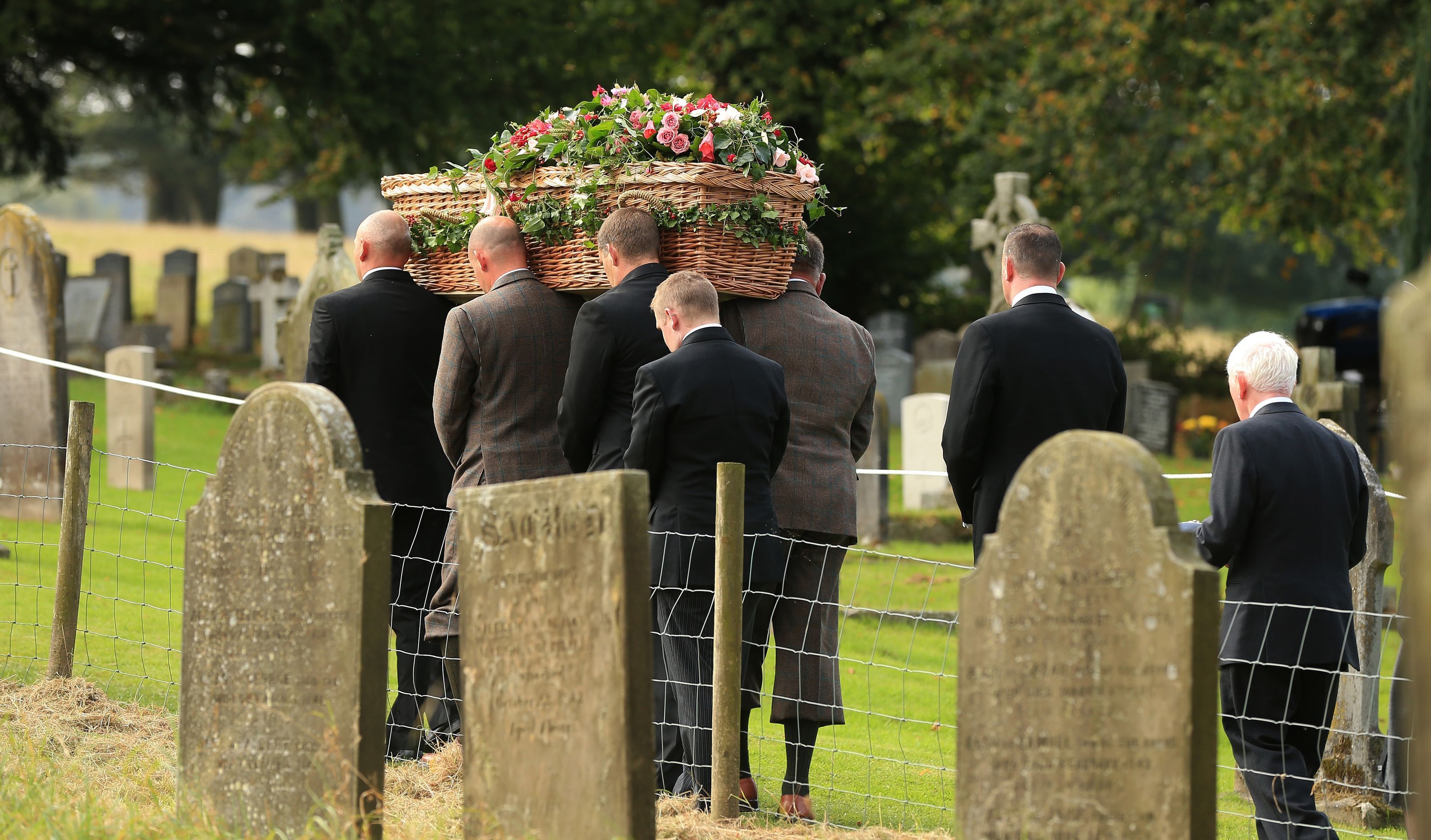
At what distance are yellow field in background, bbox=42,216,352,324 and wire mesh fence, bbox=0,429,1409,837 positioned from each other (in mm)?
21324

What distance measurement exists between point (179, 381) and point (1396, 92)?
51.8 ft

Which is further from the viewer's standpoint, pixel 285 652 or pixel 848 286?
pixel 848 286

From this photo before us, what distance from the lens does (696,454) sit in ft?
17.4

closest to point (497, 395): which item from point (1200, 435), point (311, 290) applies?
point (311, 290)

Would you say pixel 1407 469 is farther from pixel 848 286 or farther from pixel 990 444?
pixel 848 286

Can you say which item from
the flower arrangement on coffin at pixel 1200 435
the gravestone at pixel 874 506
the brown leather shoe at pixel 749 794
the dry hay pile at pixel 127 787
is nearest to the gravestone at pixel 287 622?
the dry hay pile at pixel 127 787

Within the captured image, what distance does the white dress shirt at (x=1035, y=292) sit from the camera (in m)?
5.52

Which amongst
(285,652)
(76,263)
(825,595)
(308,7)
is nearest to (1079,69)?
(308,7)

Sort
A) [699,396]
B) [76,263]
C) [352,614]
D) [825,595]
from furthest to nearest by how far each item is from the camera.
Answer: [76,263], [825,595], [699,396], [352,614]

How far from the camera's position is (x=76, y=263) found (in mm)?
36594

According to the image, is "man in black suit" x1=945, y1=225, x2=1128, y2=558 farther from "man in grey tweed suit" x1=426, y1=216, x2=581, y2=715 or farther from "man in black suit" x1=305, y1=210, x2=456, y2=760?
"man in black suit" x1=305, y1=210, x2=456, y2=760

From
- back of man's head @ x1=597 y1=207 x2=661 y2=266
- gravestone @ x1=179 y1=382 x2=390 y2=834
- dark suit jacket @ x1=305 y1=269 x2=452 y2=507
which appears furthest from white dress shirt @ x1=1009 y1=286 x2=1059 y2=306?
gravestone @ x1=179 y1=382 x2=390 y2=834

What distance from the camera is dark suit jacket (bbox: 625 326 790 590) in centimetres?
521

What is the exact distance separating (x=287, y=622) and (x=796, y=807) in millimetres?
1941
